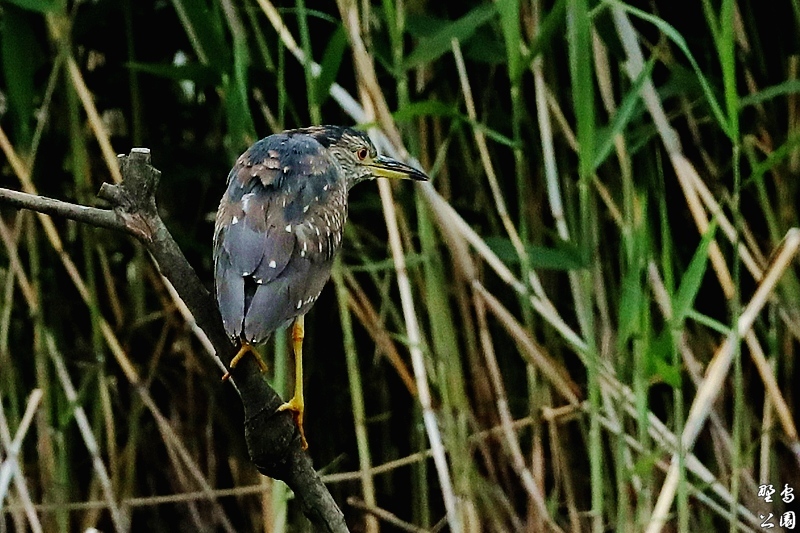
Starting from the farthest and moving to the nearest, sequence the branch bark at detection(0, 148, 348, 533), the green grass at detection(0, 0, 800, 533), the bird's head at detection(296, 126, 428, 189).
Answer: the green grass at detection(0, 0, 800, 533)
the bird's head at detection(296, 126, 428, 189)
the branch bark at detection(0, 148, 348, 533)

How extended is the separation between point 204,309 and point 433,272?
0.54 m

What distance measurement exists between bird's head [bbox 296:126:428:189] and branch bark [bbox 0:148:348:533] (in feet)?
1.15

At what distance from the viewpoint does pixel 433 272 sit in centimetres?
131

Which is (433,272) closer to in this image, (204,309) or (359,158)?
(359,158)

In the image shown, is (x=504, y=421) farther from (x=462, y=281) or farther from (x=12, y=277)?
(x=12, y=277)

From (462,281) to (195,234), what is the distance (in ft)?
1.39

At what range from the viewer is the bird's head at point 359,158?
1.14 metres

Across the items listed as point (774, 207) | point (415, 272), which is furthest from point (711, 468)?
point (415, 272)

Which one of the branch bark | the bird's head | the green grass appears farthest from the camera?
the green grass

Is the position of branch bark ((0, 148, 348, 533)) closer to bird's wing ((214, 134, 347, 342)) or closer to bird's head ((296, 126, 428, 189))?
bird's wing ((214, 134, 347, 342))

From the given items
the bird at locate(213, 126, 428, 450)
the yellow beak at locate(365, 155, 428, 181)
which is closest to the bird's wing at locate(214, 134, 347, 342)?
the bird at locate(213, 126, 428, 450)

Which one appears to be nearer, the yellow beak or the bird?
the bird

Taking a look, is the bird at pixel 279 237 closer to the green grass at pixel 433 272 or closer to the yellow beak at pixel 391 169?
the yellow beak at pixel 391 169

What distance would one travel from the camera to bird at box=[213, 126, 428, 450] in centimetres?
82
